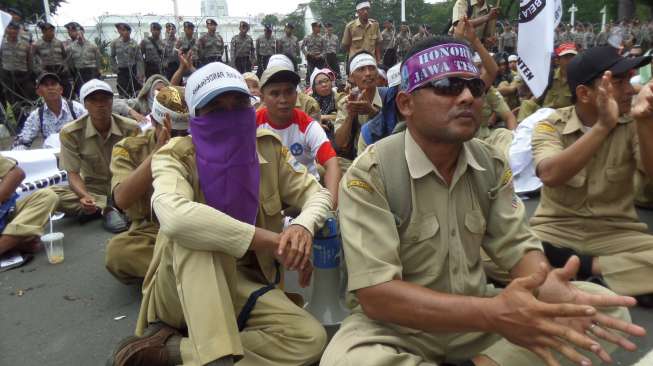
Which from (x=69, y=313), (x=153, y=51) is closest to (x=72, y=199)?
(x=69, y=313)

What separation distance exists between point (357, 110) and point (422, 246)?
8.81 feet

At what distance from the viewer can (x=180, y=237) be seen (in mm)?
2111

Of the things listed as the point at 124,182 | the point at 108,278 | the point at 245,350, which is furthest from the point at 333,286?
the point at 108,278

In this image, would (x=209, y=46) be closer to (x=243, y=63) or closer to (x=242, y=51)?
(x=242, y=51)

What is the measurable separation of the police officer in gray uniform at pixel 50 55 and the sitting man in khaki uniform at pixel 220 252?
11131mm

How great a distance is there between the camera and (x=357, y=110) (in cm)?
447

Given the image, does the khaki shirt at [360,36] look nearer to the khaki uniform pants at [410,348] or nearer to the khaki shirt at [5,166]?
the khaki shirt at [5,166]

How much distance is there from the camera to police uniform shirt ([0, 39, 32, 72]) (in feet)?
36.3

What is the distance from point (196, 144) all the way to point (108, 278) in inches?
80.7

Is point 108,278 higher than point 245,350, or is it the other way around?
point 245,350

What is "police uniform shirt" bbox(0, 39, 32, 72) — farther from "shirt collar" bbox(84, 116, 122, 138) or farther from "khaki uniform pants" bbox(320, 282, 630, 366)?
"khaki uniform pants" bbox(320, 282, 630, 366)

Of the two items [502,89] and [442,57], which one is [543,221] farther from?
[502,89]

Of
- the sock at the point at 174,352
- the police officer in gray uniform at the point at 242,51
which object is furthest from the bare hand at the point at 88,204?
the police officer in gray uniform at the point at 242,51

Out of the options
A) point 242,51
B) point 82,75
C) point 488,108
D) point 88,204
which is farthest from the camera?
point 242,51
